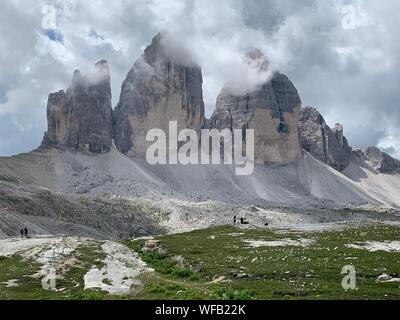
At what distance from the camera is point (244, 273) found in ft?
138

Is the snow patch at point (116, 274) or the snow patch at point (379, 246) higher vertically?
the snow patch at point (379, 246)

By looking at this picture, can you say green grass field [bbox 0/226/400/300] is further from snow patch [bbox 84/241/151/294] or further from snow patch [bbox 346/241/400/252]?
snow patch [bbox 346/241/400/252]

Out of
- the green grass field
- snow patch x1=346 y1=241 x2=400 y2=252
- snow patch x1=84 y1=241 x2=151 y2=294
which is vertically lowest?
snow patch x1=84 y1=241 x2=151 y2=294

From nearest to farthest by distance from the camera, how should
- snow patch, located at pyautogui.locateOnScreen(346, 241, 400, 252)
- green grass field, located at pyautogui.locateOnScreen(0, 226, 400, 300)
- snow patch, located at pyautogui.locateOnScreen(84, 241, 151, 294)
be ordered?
1. green grass field, located at pyautogui.locateOnScreen(0, 226, 400, 300)
2. snow patch, located at pyautogui.locateOnScreen(84, 241, 151, 294)
3. snow patch, located at pyautogui.locateOnScreen(346, 241, 400, 252)

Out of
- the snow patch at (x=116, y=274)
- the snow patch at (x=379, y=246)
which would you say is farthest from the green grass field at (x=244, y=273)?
the snow patch at (x=379, y=246)

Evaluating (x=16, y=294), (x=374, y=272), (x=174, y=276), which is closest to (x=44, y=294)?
(x=16, y=294)

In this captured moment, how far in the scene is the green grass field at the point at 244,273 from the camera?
32.7m

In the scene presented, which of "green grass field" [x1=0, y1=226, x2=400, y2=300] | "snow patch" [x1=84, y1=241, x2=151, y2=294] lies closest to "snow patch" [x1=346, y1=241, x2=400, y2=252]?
"green grass field" [x1=0, y1=226, x2=400, y2=300]

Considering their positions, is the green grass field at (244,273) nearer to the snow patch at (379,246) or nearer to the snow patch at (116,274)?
the snow patch at (116,274)

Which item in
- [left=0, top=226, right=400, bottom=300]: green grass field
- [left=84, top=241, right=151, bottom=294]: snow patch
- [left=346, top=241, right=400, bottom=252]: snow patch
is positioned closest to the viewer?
[left=0, top=226, right=400, bottom=300]: green grass field

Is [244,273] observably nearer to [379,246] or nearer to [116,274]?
[116,274]

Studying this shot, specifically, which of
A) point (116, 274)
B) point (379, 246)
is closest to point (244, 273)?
point (116, 274)

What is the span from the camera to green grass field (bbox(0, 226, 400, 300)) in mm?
32719
